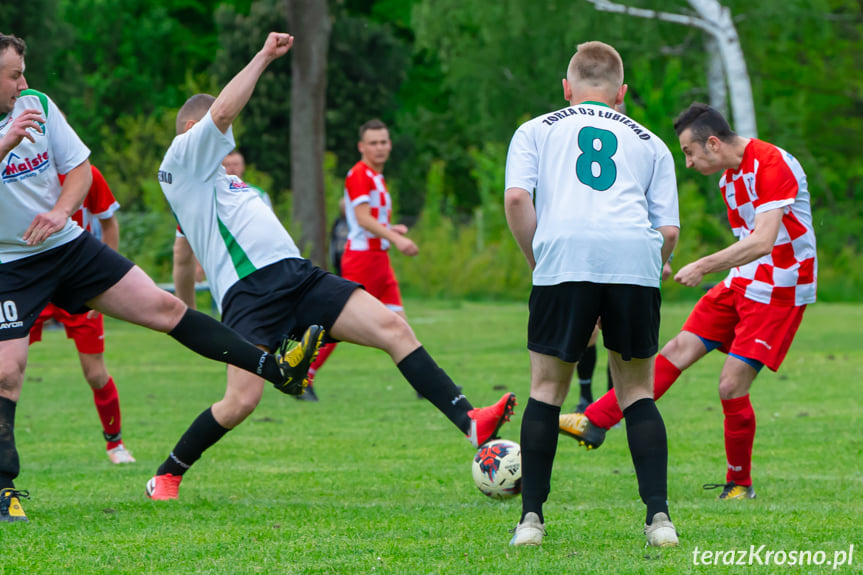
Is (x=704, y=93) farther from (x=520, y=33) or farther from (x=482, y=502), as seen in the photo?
(x=482, y=502)

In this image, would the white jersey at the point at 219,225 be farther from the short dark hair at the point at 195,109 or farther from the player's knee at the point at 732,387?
the player's knee at the point at 732,387

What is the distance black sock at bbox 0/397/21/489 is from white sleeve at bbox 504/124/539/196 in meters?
2.55

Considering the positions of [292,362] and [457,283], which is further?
[457,283]

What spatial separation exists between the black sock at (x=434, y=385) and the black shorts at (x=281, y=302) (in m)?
0.45

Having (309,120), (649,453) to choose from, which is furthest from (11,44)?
(309,120)

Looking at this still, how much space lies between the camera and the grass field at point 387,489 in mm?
4516

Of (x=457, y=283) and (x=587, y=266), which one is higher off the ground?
(x=587, y=266)

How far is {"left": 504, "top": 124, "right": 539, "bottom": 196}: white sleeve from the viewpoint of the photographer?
4.57 metres

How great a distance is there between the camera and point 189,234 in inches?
239

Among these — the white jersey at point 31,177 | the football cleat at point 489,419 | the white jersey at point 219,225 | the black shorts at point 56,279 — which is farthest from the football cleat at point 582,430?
the white jersey at point 31,177

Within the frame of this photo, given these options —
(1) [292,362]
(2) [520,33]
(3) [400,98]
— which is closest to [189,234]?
(1) [292,362]

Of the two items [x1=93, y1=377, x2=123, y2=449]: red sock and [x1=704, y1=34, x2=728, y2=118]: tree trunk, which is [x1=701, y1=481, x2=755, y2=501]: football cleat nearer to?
[x1=93, y1=377, x2=123, y2=449]: red sock

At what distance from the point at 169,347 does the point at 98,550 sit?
1267 centimetres

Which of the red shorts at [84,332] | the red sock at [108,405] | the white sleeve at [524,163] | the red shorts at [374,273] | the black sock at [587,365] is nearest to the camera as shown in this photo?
the white sleeve at [524,163]
